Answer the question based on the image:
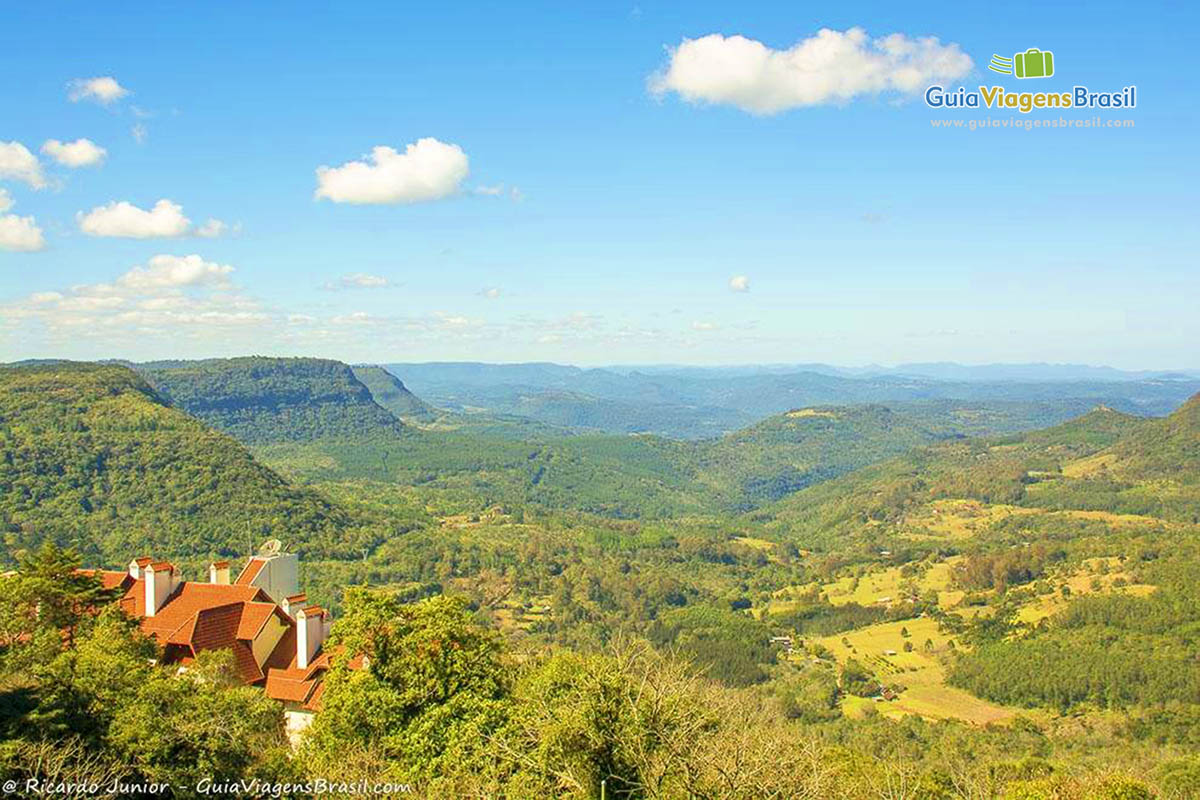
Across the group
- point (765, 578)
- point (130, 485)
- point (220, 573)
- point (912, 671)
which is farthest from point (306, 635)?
point (765, 578)

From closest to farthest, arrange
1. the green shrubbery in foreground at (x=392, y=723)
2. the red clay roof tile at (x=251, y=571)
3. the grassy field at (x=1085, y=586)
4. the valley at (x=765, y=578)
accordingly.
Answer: the green shrubbery in foreground at (x=392, y=723) → the red clay roof tile at (x=251, y=571) → the valley at (x=765, y=578) → the grassy field at (x=1085, y=586)

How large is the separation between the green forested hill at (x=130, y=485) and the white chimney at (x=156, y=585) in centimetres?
6735

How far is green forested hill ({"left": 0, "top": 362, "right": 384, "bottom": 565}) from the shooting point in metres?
98.6

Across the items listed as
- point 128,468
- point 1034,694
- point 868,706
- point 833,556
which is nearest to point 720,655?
point 868,706

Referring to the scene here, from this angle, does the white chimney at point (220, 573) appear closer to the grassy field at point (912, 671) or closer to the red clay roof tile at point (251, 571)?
the red clay roof tile at point (251, 571)

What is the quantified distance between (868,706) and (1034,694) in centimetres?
1685

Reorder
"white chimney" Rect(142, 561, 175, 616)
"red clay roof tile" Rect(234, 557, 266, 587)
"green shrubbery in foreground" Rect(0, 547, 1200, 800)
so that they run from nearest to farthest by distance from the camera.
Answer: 1. "green shrubbery in foreground" Rect(0, 547, 1200, 800)
2. "white chimney" Rect(142, 561, 175, 616)
3. "red clay roof tile" Rect(234, 557, 266, 587)

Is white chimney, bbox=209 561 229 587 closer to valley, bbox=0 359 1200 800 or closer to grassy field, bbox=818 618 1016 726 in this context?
valley, bbox=0 359 1200 800

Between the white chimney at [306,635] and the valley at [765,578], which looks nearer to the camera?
the white chimney at [306,635]

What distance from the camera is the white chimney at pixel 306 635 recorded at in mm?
27578

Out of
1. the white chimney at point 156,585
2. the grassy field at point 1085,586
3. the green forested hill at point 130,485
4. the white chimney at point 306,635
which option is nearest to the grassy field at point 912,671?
the grassy field at point 1085,586

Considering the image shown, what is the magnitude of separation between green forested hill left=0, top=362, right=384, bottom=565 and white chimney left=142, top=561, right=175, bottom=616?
67.3 metres

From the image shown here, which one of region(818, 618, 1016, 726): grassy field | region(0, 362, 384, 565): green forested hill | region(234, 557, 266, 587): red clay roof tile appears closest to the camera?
region(234, 557, 266, 587): red clay roof tile

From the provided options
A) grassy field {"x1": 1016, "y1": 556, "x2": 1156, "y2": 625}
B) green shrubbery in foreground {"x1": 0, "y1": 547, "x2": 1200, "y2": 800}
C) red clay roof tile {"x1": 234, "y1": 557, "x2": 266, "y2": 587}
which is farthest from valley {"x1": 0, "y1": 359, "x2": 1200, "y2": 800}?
green shrubbery in foreground {"x1": 0, "y1": 547, "x2": 1200, "y2": 800}
